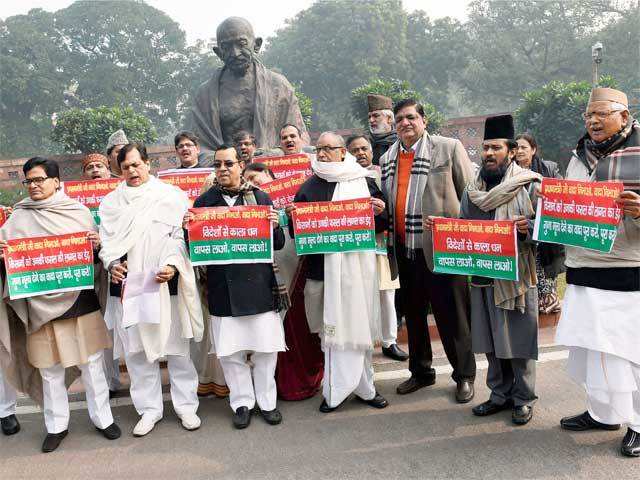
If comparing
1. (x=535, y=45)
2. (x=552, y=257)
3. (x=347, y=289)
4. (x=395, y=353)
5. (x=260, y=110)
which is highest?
(x=535, y=45)

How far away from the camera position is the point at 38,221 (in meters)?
3.69

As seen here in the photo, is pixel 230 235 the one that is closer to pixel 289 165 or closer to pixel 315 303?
pixel 315 303

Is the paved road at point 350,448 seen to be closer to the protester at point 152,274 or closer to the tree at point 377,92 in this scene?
the protester at point 152,274

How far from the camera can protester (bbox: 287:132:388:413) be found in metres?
3.94

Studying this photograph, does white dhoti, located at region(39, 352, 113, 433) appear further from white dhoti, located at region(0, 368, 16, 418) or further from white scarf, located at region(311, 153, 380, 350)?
white scarf, located at region(311, 153, 380, 350)

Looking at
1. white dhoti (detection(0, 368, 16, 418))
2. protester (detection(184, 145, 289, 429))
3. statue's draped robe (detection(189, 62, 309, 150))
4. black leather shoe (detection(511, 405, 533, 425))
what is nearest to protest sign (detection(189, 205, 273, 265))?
protester (detection(184, 145, 289, 429))

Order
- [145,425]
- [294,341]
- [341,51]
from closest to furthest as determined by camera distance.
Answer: [145,425] → [294,341] → [341,51]

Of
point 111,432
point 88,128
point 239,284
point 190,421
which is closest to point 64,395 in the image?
point 111,432

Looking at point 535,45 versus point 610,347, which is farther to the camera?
point 535,45

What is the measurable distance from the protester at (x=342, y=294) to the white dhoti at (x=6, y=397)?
2163mm

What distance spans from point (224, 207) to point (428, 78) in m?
41.3

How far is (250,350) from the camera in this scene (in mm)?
3936

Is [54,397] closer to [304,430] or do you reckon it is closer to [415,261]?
[304,430]

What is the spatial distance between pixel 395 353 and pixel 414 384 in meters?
0.76
